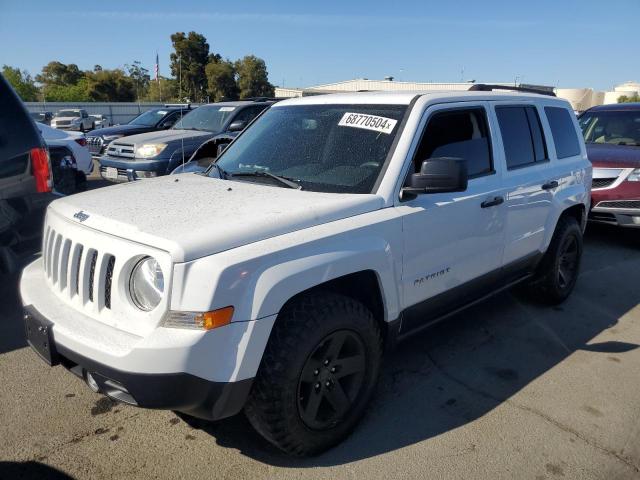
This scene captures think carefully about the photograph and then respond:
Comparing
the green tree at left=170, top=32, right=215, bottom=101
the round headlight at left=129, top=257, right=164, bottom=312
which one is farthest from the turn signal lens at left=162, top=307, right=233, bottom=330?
the green tree at left=170, top=32, right=215, bottom=101

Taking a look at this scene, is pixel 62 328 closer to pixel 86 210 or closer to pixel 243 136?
pixel 86 210

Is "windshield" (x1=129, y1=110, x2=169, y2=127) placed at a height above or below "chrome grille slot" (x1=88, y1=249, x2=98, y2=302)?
below

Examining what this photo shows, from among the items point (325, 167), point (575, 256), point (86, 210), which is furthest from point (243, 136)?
point (575, 256)

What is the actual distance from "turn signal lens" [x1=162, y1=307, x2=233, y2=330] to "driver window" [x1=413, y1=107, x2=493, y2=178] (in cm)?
161

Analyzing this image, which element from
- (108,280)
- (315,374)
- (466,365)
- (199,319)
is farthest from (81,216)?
(466,365)

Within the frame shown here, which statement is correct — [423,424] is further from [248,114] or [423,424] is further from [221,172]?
[248,114]

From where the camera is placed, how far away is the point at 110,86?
51.7 metres

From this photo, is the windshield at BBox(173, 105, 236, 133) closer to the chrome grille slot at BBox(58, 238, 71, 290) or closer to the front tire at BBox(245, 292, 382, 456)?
the chrome grille slot at BBox(58, 238, 71, 290)

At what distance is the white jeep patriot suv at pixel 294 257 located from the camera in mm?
2186

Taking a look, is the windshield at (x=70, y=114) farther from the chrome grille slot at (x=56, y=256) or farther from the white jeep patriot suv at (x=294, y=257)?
the chrome grille slot at (x=56, y=256)

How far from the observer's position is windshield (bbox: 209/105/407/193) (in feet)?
10.1

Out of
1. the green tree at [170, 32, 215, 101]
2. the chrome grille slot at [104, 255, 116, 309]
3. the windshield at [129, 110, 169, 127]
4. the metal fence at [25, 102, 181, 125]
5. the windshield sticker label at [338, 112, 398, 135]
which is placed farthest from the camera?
the green tree at [170, 32, 215, 101]

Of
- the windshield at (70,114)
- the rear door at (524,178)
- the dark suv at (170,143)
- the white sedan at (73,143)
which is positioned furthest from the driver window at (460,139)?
the windshield at (70,114)

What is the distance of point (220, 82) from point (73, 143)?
4025 centimetres
